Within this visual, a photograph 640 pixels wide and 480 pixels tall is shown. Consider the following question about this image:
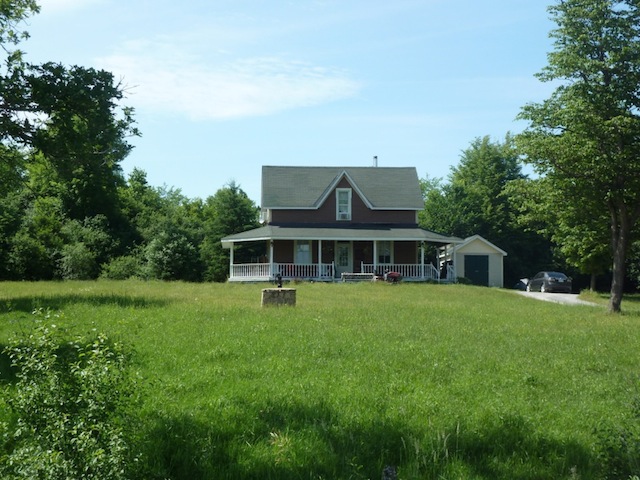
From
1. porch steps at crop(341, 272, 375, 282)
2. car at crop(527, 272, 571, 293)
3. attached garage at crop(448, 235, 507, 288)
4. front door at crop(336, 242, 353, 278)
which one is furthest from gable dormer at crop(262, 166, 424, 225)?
car at crop(527, 272, 571, 293)

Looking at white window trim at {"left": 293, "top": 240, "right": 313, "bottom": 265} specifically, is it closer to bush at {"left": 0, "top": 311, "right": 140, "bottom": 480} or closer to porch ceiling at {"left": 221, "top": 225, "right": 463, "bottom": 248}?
porch ceiling at {"left": 221, "top": 225, "right": 463, "bottom": 248}

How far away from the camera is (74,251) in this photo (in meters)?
35.4

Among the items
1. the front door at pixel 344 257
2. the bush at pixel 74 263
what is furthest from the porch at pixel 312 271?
the bush at pixel 74 263

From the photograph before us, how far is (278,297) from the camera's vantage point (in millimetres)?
18188

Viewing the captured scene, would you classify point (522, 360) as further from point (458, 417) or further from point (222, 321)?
point (222, 321)

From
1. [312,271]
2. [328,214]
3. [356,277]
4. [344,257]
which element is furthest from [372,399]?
[328,214]

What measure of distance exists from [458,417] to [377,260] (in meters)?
31.5

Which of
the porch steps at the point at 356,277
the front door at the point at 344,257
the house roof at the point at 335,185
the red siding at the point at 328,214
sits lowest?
the porch steps at the point at 356,277

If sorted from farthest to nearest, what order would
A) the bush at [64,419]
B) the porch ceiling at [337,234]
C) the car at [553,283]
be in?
the car at [553,283], the porch ceiling at [337,234], the bush at [64,419]

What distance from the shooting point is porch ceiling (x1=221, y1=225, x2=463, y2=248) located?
118 feet

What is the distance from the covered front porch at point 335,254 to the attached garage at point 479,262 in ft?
11.8

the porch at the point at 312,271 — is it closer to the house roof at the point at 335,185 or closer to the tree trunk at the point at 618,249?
the house roof at the point at 335,185

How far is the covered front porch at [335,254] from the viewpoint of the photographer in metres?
36.1

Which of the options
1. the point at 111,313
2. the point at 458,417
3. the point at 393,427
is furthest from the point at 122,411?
the point at 111,313
